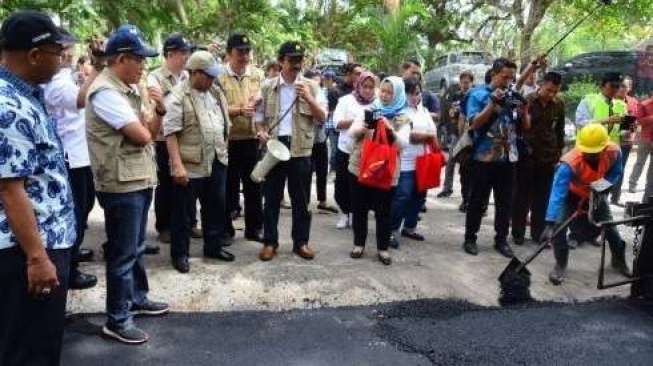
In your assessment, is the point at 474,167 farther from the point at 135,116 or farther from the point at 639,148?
the point at 639,148

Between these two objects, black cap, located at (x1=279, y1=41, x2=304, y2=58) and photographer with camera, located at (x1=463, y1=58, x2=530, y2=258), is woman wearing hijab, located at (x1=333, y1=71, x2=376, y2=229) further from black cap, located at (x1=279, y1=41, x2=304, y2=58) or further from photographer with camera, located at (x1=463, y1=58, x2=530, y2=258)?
photographer with camera, located at (x1=463, y1=58, x2=530, y2=258)

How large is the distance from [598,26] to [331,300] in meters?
21.8

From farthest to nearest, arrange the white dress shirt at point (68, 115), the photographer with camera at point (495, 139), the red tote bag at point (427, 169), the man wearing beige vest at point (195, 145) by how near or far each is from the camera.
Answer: the red tote bag at point (427, 169) → the photographer with camera at point (495, 139) → the man wearing beige vest at point (195, 145) → the white dress shirt at point (68, 115)

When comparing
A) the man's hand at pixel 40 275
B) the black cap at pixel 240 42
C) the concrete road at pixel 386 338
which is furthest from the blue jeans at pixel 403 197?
the man's hand at pixel 40 275

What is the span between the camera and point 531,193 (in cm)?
620

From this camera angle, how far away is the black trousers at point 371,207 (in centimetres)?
520

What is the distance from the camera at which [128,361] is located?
3422 millimetres

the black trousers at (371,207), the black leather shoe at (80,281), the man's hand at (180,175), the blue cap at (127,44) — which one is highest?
the blue cap at (127,44)

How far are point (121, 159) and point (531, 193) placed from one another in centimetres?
423

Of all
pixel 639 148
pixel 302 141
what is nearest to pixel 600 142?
pixel 302 141

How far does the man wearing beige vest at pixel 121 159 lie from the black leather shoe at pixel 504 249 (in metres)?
3.50

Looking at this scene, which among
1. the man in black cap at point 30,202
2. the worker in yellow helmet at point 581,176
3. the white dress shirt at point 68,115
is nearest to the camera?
the man in black cap at point 30,202

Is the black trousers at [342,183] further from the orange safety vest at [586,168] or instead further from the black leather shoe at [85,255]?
the black leather shoe at [85,255]

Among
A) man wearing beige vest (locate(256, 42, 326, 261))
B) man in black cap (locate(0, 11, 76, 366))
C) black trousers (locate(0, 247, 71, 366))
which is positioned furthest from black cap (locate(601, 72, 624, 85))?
black trousers (locate(0, 247, 71, 366))
